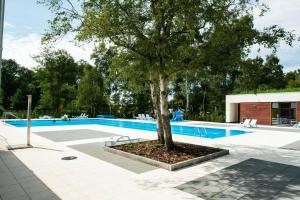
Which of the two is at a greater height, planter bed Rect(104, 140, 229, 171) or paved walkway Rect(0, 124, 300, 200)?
planter bed Rect(104, 140, 229, 171)

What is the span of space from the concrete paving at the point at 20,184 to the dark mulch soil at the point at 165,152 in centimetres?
358

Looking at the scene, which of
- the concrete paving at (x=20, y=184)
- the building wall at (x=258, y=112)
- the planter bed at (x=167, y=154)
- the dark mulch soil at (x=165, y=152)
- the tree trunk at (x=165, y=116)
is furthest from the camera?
the building wall at (x=258, y=112)

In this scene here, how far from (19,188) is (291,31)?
28.8 ft

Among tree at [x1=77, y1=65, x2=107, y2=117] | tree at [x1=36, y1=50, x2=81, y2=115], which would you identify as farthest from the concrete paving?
tree at [x1=36, y1=50, x2=81, y2=115]

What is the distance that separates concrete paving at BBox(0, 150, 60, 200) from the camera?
5152 millimetres

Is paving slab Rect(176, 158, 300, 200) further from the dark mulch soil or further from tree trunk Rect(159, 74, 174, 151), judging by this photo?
tree trunk Rect(159, 74, 174, 151)

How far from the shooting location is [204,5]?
7.89m

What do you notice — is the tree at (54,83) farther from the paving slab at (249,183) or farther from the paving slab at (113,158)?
the paving slab at (249,183)

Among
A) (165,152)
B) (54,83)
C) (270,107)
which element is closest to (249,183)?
(165,152)

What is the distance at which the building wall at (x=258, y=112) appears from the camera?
24484 millimetres

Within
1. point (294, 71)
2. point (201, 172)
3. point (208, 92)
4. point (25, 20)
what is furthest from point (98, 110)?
point (294, 71)

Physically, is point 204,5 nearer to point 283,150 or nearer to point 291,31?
point 291,31

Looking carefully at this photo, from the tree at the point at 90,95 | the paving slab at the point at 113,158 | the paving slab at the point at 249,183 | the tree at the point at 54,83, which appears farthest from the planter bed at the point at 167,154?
the tree at the point at 54,83

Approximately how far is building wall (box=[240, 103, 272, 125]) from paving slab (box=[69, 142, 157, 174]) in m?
19.0
